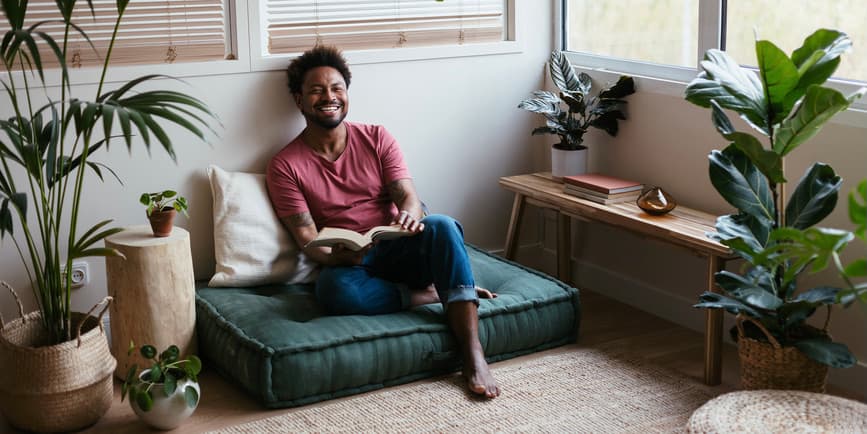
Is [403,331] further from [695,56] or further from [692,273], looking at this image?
[695,56]

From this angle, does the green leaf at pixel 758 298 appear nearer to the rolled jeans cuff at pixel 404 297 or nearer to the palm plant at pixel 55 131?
the rolled jeans cuff at pixel 404 297

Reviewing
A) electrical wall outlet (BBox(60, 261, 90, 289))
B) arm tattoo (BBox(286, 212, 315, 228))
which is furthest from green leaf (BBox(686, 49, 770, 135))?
electrical wall outlet (BBox(60, 261, 90, 289))

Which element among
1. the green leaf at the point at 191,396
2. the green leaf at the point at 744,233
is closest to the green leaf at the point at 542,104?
the green leaf at the point at 744,233

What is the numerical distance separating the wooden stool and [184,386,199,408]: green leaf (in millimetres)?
367

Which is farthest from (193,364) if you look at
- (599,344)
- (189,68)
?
(599,344)

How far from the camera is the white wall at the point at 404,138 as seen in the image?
3674 mm

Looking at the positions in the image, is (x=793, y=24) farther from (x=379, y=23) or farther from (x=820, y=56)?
(x=379, y=23)

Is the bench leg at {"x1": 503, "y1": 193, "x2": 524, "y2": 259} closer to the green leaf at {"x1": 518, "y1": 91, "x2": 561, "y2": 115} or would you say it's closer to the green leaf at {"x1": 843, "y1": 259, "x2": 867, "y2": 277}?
the green leaf at {"x1": 518, "y1": 91, "x2": 561, "y2": 115}

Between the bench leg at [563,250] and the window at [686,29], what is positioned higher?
the window at [686,29]

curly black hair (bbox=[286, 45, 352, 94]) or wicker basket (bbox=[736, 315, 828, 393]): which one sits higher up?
curly black hair (bbox=[286, 45, 352, 94])

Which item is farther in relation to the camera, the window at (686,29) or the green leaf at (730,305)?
the window at (686,29)

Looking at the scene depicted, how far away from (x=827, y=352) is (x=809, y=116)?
2.19 feet

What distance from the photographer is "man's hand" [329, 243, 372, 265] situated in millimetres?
3502

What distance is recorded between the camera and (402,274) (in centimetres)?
357
